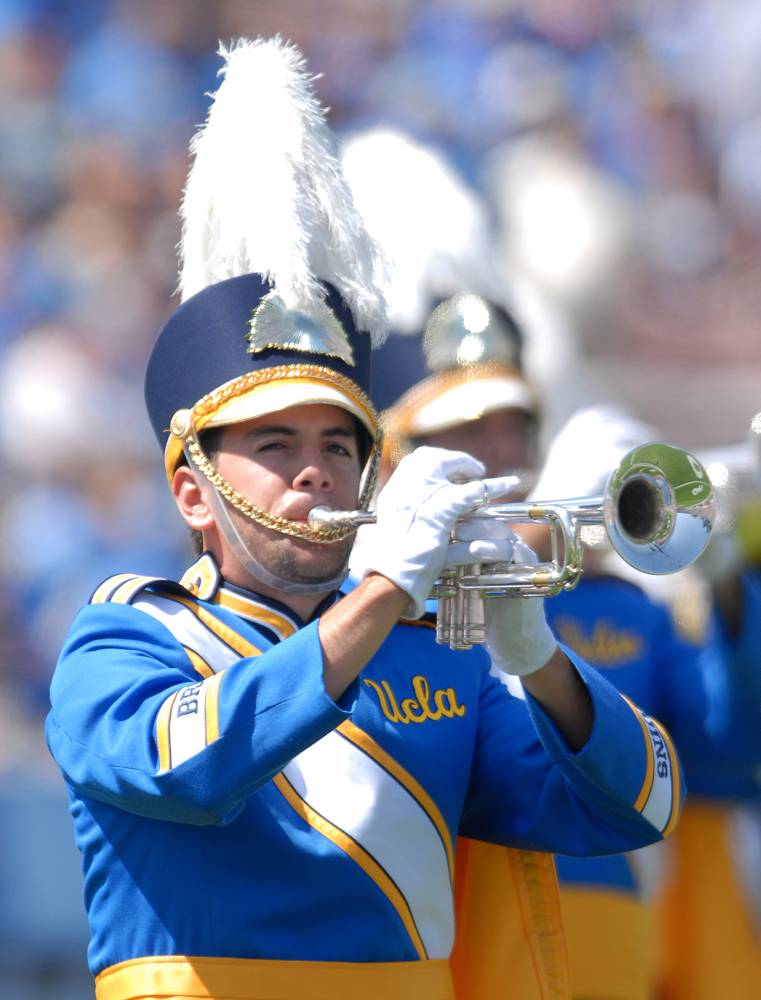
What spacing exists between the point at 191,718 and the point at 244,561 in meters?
0.48

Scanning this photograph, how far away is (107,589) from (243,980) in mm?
631

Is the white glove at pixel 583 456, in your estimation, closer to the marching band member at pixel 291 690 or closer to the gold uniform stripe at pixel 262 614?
the marching band member at pixel 291 690

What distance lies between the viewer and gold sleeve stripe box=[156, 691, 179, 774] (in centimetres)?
244

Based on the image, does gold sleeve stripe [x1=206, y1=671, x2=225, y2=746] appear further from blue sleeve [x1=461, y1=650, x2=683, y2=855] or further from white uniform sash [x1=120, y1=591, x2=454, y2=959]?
blue sleeve [x1=461, y1=650, x2=683, y2=855]

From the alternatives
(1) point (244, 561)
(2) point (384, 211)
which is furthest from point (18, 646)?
(1) point (244, 561)

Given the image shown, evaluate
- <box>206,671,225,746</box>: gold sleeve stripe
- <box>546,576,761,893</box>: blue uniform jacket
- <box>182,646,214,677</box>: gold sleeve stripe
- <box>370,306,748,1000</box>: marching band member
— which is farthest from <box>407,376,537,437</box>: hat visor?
<box>206,671,225,746</box>: gold sleeve stripe

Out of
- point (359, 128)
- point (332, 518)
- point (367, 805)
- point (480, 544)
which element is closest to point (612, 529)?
point (480, 544)

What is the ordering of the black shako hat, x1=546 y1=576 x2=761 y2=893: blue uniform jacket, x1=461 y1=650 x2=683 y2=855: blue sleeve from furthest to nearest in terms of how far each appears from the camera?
x1=546 y1=576 x2=761 y2=893: blue uniform jacket
the black shako hat
x1=461 y1=650 x2=683 y2=855: blue sleeve

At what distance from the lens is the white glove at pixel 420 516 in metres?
2.49

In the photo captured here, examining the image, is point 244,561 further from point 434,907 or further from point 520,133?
point 520,133

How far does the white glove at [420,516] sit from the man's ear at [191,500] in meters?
0.47

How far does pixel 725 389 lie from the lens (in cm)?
791

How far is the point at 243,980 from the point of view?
261cm

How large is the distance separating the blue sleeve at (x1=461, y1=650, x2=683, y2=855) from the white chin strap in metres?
0.36
